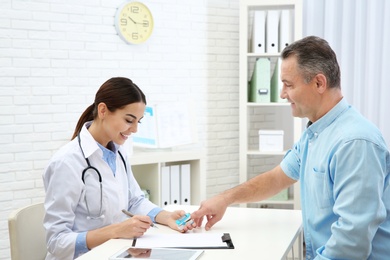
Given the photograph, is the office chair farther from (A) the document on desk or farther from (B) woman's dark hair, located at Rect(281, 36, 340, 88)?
(B) woman's dark hair, located at Rect(281, 36, 340, 88)

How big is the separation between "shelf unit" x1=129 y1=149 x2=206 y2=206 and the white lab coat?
4.55 ft

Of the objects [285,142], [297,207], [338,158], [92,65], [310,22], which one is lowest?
[297,207]

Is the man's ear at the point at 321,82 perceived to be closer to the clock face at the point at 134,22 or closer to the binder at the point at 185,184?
the binder at the point at 185,184

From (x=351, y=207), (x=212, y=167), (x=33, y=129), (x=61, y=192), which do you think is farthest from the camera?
(x=212, y=167)

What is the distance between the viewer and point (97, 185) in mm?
2238

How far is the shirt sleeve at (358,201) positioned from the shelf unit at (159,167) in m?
2.11

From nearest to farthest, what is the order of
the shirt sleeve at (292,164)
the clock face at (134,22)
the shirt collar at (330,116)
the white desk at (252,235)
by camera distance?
the white desk at (252,235) → the shirt collar at (330,116) → the shirt sleeve at (292,164) → the clock face at (134,22)

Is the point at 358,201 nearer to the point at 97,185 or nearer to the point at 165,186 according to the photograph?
the point at 97,185

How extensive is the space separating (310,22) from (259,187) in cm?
258

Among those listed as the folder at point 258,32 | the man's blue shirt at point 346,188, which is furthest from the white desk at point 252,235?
the folder at point 258,32

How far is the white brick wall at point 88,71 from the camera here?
3.71m

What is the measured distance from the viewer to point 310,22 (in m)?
4.71

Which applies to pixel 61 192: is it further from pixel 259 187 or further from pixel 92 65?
pixel 92 65

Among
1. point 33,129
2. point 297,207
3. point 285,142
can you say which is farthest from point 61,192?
point 285,142
